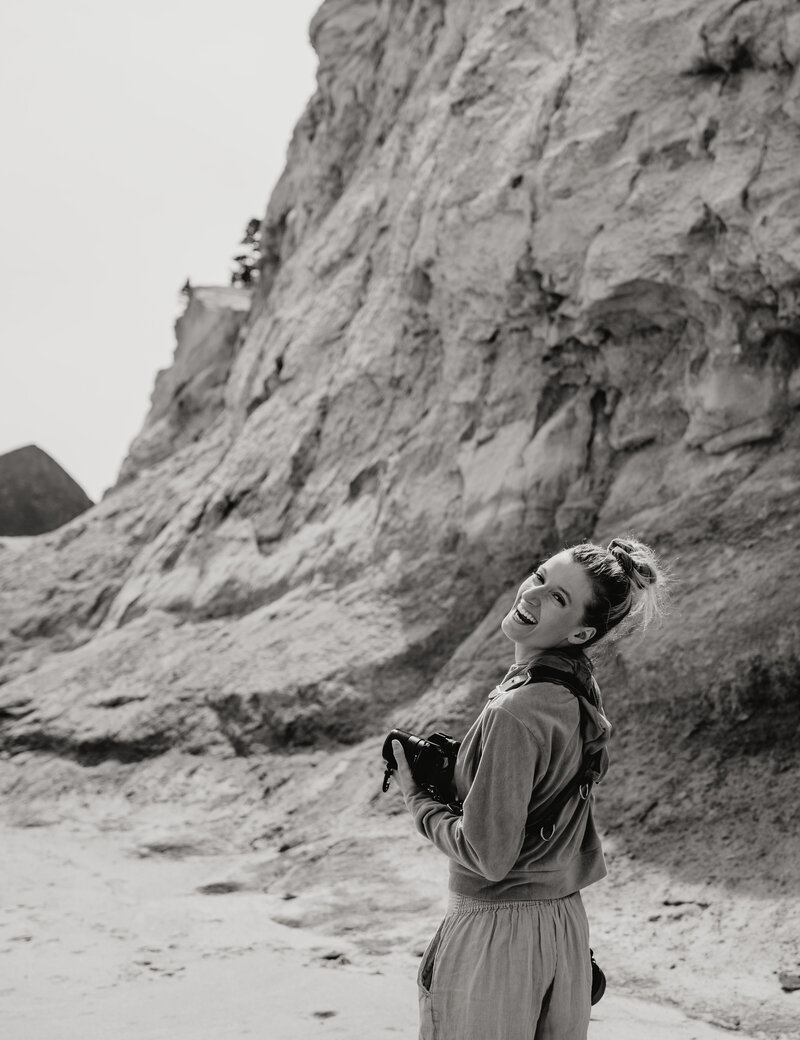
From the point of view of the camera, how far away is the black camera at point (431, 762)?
2451 mm

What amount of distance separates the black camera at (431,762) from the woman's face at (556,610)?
30 cm

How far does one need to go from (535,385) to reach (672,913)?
16.5 ft

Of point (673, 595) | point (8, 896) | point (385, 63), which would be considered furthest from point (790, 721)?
point (385, 63)

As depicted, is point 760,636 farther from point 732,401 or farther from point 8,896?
point 8,896

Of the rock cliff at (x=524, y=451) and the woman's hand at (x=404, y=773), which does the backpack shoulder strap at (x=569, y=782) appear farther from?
the rock cliff at (x=524, y=451)

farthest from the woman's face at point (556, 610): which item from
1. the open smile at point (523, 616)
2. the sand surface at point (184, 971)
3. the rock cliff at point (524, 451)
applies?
the rock cliff at point (524, 451)

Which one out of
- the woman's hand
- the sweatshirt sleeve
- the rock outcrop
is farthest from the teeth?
the rock outcrop

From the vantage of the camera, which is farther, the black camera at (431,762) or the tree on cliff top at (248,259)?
the tree on cliff top at (248,259)

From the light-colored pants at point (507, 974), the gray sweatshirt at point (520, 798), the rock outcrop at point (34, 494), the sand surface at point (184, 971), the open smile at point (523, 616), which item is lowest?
the sand surface at point (184, 971)

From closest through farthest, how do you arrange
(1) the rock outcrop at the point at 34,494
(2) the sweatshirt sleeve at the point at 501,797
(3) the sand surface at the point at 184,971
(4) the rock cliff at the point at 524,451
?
1. (2) the sweatshirt sleeve at the point at 501,797
2. (3) the sand surface at the point at 184,971
3. (4) the rock cliff at the point at 524,451
4. (1) the rock outcrop at the point at 34,494

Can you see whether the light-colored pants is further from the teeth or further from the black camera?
the teeth

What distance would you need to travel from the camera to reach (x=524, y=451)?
9281 mm

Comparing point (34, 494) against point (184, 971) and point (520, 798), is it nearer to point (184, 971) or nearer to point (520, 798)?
point (184, 971)

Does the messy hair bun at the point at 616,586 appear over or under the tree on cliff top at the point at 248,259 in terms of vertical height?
under
